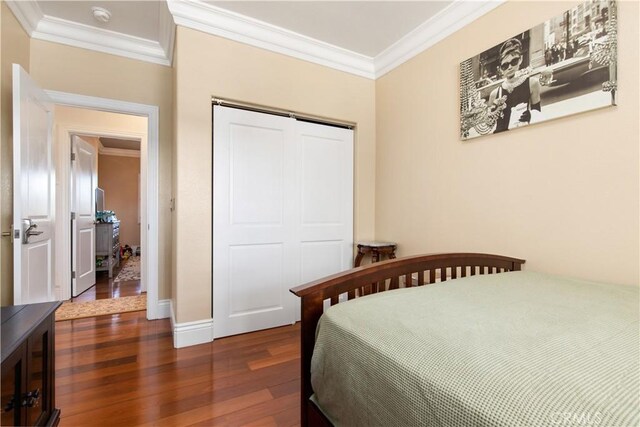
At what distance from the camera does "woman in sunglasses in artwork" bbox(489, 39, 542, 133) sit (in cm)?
178

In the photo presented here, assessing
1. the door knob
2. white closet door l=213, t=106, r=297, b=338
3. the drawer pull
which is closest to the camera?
the drawer pull

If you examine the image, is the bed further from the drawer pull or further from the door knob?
the door knob

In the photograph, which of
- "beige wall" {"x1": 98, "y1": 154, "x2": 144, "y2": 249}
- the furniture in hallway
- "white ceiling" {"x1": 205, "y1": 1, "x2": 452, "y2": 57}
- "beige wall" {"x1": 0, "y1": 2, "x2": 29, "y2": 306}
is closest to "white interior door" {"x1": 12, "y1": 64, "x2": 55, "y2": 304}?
"beige wall" {"x1": 0, "y1": 2, "x2": 29, "y2": 306}

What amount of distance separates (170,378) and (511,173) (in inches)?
100

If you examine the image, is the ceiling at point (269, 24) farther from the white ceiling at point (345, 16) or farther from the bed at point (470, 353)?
the bed at point (470, 353)

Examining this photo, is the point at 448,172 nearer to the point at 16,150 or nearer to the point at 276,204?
the point at 276,204

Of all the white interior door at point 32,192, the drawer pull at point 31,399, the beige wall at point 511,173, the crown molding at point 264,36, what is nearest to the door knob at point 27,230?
the white interior door at point 32,192

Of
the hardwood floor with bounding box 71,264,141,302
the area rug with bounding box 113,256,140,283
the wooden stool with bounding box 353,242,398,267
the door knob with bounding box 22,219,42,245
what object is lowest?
the area rug with bounding box 113,256,140,283

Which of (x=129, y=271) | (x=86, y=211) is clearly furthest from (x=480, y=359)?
(x=129, y=271)

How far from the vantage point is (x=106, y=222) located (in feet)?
15.6

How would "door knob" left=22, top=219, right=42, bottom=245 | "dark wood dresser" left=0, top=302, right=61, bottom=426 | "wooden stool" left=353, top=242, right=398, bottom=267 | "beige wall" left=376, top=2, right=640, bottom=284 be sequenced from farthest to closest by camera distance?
"wooden stool" left=353, top=242, right=398, bottom=267 → "door knob" left=22, top=219, right=42, bottom=245 → "beige wall" left=376, top=2, right=640, bottom=284 → "dark wood dresser" left=0, top=302, right=61, bottom=426

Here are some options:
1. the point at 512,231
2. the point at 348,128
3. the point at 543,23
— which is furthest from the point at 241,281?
the point at 543,23

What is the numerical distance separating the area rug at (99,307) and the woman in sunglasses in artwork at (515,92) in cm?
371

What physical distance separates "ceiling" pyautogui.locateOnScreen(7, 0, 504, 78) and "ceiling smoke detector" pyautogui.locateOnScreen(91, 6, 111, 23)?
3 centimetres
